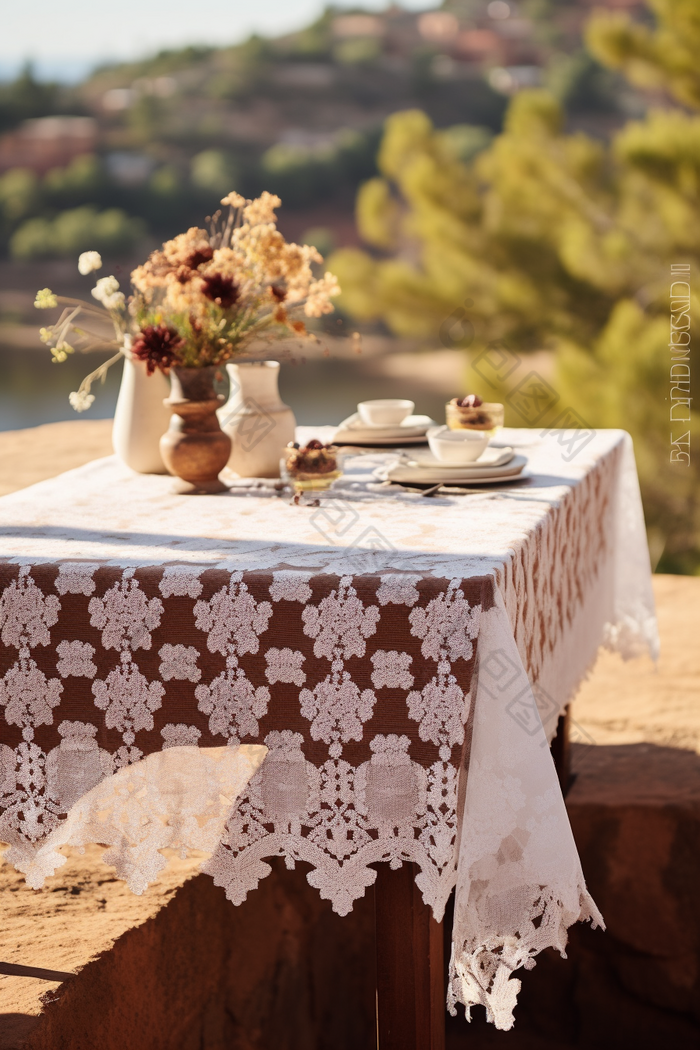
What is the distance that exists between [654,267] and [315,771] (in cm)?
644

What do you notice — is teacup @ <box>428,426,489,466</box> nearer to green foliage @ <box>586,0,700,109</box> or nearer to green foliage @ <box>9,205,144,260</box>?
green foliage @ <box>586,0,700,109</box>

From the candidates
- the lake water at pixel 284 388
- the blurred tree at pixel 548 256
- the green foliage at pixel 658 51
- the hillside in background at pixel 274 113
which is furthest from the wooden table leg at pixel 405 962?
the hillside in background at pixel 274 113

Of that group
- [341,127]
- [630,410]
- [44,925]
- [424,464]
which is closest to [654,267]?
[630,410]

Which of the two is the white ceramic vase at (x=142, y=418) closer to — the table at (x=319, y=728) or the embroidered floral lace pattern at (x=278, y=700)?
the table at (x=319, y=728)

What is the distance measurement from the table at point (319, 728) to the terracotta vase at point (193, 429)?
311 millimetres

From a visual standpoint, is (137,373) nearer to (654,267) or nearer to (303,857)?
(303,857)

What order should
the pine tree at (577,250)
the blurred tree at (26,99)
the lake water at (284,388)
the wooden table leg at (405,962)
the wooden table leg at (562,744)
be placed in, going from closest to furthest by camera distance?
the wooden table leg at (405,962) < the wooden table leg at (562,744) < the pine tree at (577,250) < the lake water at (284,388) < the blurred tree at (26,99)

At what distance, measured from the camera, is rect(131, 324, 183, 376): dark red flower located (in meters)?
1.71

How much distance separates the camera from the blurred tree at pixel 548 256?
6.72 metres

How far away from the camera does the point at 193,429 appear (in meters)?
1.77

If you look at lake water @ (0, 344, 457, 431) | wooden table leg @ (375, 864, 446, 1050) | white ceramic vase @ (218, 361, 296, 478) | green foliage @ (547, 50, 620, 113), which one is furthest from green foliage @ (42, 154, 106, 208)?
wooden table leg @ (375, 864, 446, 1050)

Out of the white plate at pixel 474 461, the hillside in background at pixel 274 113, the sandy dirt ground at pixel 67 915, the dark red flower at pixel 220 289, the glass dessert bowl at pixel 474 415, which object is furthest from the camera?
the hillside in background at pixel 274 113

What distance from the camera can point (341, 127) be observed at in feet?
87.7

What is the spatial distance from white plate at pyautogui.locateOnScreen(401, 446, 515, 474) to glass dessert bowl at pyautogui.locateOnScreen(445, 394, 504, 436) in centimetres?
13
